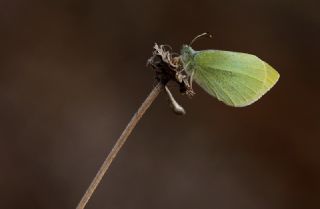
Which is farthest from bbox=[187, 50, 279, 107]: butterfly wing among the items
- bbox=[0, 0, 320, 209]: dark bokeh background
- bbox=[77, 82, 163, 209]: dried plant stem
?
bbox=[0, 0, 320, 209]: dark bokeh background

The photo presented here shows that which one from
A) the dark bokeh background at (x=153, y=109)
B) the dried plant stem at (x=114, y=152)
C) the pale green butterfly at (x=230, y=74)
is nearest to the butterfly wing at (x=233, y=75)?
the pale green butterfly at (x=230, y=74)

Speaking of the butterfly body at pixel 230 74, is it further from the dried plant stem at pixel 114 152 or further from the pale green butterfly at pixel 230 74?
the dried plant stem at pixel 114 152

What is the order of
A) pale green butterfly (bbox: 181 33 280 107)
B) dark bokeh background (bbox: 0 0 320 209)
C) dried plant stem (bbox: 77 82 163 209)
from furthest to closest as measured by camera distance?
dark bokeh background (bbox: 0 0 320 209)
pale green butterfly (bbox: 181 33 280 107)
dried plant stem (bbox: 77 82 163 209)

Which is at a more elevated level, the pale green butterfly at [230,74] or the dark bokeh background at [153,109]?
the dark bokeh background at [153,109]

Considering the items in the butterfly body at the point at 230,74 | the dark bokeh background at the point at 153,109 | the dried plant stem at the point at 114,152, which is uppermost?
the dark bokeh background at the point at 153,109

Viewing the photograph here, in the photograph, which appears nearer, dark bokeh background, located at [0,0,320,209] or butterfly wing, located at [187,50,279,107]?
butterfly wing, located at [187,50,279,107]

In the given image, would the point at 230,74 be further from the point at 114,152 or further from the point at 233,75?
the point at 114,152

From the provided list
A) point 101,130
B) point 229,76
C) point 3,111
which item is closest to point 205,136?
point 101,130

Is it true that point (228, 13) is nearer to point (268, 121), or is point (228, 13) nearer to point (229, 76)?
point (268, 121)

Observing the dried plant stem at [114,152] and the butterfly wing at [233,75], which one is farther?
the butterfly wing at [233,75]

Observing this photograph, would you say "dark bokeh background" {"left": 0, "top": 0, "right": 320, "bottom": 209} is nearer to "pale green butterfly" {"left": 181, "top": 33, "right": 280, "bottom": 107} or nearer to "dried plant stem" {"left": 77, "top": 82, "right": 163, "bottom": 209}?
"pale green butterfly" {"left": 181, "top": 33, "right": 280, "bottom": 107}
